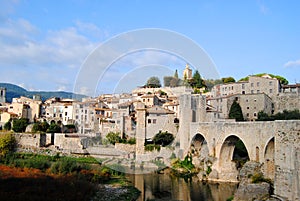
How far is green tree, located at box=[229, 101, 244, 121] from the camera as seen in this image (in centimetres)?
3062

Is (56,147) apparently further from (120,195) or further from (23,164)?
(120,195)

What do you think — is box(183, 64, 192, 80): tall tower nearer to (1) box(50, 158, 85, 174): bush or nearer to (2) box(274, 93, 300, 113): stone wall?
(2) box(274, 93, 300, 113): stone wall

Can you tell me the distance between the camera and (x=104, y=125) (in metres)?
32.8

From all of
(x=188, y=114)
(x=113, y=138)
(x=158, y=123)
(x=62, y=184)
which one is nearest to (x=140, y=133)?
(x=158, y=123)

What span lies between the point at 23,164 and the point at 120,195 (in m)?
8.96

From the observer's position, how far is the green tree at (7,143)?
29.7 metres

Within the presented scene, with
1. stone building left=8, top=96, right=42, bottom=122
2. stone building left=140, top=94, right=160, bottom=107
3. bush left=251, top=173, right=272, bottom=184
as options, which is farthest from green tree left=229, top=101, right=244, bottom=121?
stone building left=8, top=96, right=42, bottom=122

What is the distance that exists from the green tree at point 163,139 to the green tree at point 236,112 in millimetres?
6506

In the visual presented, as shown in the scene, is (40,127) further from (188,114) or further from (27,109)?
(188,114)

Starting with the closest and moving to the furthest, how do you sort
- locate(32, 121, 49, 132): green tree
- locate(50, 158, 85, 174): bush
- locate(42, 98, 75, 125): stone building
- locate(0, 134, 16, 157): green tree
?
locate(50, 158, 85, 174): bush → locate(0, 134, 16, 157): green tree → locate(32, 121, 49, 132): green tree → locate(42, 98, 75, 125): stone building

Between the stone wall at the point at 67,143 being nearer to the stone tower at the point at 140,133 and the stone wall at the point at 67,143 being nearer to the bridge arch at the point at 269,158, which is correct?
the stone tower at the point at 140,133

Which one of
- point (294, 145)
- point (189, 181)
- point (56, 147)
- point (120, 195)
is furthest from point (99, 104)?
point (294, 145)

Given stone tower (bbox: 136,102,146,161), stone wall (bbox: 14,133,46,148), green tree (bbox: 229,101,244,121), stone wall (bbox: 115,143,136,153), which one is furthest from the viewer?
stone wall (bbox: 14,133,46,148)

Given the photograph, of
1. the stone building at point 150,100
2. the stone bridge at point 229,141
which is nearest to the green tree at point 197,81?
the stone building at point 150,100
